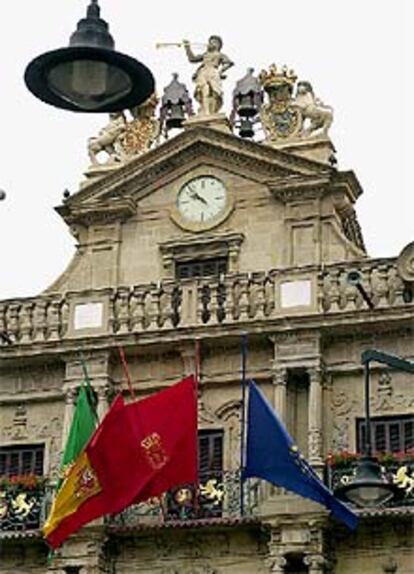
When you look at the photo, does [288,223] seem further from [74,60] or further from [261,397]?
[74,60]

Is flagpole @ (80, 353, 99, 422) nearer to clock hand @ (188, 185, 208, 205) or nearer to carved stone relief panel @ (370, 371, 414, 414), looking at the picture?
clock hand @ (188, 185, 208, 205)

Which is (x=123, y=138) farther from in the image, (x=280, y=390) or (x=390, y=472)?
(x=390, y=472)

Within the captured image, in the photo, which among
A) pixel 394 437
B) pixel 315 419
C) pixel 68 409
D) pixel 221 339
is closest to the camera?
pixel 315 419

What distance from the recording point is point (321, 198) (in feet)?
105

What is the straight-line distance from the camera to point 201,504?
29.8 metres

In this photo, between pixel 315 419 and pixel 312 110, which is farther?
pixel 312 110

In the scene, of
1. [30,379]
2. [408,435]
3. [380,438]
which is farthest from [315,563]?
[30,379]

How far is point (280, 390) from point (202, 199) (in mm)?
4912

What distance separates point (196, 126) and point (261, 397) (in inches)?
278

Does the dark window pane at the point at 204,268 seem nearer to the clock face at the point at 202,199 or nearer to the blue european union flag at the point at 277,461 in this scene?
the clock face at the point at 202,199

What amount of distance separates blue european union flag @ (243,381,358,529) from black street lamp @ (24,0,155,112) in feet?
52.2

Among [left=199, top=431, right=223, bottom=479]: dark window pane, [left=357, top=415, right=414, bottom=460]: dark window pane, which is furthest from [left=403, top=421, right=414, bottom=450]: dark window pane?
[left=199, top=431, right=223, bottom=479]: dark window pane

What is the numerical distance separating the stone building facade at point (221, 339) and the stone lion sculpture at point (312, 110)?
376 mm

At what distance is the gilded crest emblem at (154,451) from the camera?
2845 centimetres
